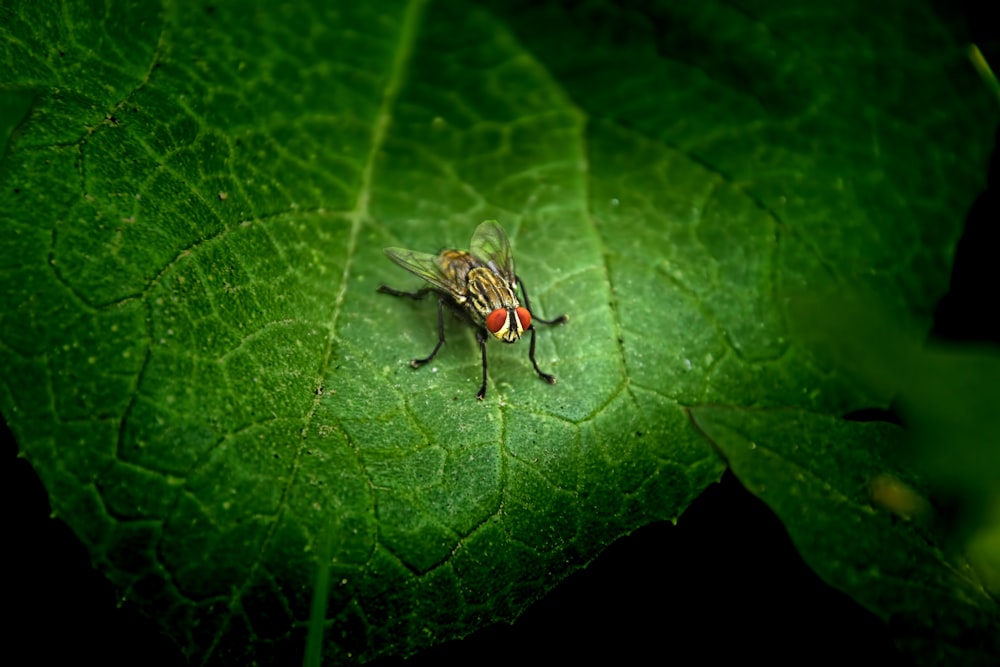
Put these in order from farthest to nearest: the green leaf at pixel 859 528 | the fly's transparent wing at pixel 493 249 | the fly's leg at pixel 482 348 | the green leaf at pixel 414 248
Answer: the fly's transparent wing at pixel 493 249
the fly's leg at pixel 482 348
the green leaf at pixel 859 528
the green leaf at pixel 414 248

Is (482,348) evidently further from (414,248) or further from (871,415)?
(871,415)

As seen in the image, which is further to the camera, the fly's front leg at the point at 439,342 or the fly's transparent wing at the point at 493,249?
the fly's transparent wing at the point at 493,249

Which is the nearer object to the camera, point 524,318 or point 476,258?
point 524,318

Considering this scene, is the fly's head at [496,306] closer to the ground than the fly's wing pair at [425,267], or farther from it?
closer to the ground

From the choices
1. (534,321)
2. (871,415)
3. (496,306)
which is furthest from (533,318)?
(871,415)

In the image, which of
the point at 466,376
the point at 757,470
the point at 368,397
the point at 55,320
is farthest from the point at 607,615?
the point at 55,320

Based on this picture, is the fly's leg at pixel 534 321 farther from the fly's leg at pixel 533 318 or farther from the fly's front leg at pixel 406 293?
the fly's front leg at pixel 406 293

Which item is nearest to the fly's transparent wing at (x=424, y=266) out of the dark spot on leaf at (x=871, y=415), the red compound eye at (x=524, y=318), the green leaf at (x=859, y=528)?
the red compound eye at (x=524, y=318)

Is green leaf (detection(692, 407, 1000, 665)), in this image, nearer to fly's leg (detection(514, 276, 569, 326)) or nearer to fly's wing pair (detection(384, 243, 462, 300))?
fly's leg (detection(514, 276, 569, 326))
